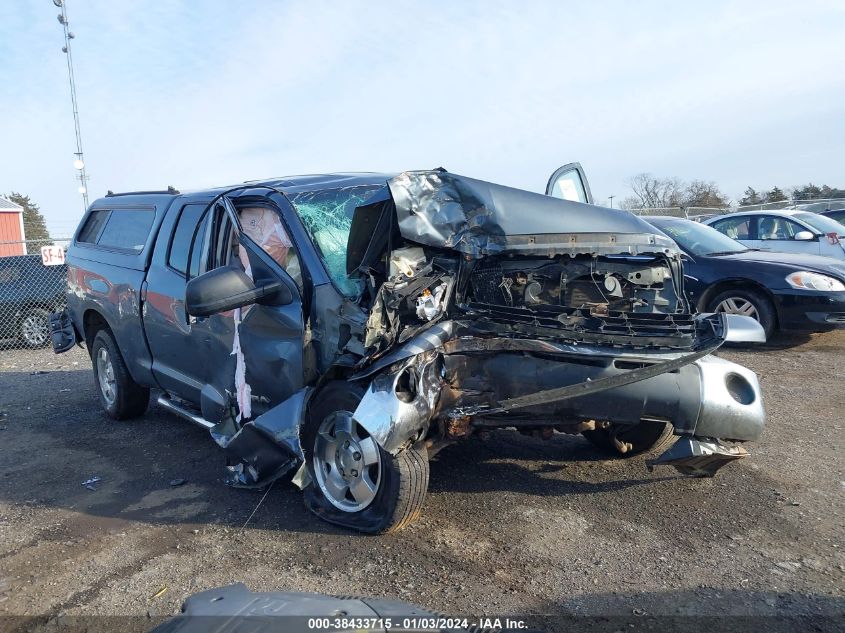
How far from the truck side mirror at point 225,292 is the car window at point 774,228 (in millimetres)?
9424

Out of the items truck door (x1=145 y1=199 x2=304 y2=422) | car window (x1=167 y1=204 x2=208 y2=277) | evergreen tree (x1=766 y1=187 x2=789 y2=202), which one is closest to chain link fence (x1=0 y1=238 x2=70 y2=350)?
truck door (x1=145 y1=199 x2=304 y2=422)

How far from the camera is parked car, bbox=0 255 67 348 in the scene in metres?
10.9

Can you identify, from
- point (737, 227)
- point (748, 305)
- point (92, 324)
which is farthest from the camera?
point (737, 227)

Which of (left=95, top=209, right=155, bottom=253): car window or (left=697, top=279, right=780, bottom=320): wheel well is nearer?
(left=95, top=209, right=155, bottom=253): car window

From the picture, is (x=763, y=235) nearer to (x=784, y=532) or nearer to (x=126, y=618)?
(x=784, y=532)

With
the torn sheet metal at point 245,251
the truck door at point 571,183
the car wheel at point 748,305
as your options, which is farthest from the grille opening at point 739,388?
the car wheel at point 748,305

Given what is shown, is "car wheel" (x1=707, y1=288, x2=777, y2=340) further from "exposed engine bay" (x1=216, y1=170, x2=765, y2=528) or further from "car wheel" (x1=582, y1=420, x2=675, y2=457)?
"exposed engine bay" (x1=216, y1=170, x2=765, y2=528)

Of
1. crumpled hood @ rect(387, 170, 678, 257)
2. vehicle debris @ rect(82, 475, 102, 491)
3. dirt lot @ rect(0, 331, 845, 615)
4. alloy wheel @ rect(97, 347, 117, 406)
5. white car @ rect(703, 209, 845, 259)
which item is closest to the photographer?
dirt lot @ rect(0, 331, 845, 615)

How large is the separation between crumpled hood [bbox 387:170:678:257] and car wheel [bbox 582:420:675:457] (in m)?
1.22

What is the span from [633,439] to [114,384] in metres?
4.44

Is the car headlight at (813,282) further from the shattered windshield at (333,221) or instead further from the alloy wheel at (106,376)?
the alloy wheel at (106,376)

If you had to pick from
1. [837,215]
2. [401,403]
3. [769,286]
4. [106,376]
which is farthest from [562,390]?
[837,215]

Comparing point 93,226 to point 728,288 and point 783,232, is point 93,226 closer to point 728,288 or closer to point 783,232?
point 728,288

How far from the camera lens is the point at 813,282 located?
7965mm
